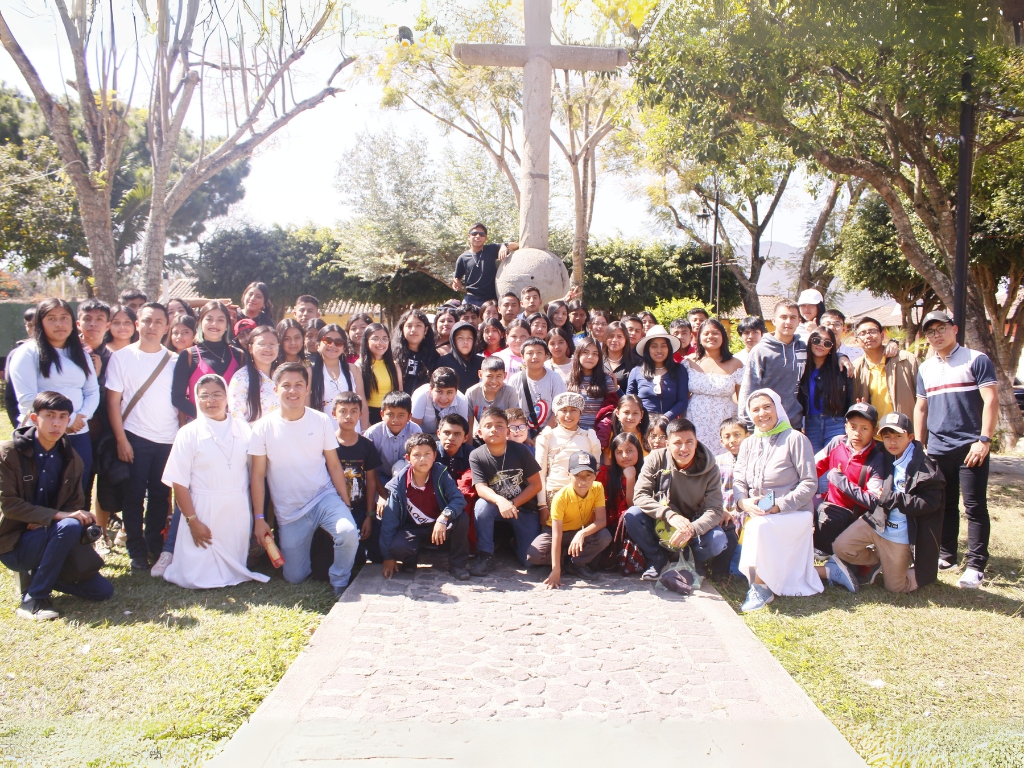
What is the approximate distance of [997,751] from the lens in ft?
9.72

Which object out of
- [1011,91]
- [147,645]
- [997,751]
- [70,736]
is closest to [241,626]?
[147,645]

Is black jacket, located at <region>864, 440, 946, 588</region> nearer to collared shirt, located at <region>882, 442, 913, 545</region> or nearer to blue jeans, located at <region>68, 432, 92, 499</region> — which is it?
collared shirt, located at <region>882, 442, 913, 545</region>

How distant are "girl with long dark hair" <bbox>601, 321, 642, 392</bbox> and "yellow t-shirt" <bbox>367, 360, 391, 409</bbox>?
5.86 ft

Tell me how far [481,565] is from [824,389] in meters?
3.01

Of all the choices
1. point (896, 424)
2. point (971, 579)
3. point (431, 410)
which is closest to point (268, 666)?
point (431, 410)

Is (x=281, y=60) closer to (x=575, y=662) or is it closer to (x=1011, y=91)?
(x=1011, y=91)

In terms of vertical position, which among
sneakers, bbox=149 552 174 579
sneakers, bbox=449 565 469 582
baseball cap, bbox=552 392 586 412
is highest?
baseball cap, bbox=552 392 586 412

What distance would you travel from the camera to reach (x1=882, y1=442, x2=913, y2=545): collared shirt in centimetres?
471

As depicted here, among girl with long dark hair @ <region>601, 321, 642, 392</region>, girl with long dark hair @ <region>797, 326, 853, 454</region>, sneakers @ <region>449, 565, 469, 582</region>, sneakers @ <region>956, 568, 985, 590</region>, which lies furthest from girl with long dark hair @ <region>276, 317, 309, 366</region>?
sneakers @ <region>956, 568, 985, 590</region>

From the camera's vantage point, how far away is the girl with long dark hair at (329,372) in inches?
222

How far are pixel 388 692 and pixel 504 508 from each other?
175cm

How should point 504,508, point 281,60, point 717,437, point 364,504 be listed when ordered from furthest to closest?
point 281,60 < point 717,437 < point 364,504 < point 504,508

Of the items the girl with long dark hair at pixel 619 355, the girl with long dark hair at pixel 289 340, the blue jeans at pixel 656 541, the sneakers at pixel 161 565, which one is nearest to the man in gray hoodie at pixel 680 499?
the blue jeans at pixel 656 541

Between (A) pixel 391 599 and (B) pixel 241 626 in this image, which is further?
(A) pixel 391 599
